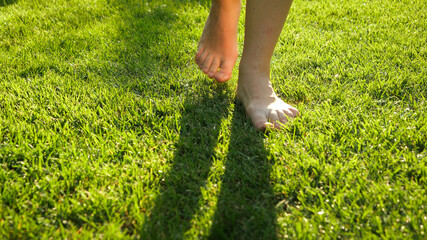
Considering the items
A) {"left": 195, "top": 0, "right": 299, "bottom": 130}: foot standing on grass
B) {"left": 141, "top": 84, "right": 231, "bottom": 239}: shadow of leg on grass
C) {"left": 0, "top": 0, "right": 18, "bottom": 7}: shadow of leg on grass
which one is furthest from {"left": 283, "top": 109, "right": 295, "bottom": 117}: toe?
{"left": 0, "top": 0, "right": 18, "bottom": 7}: shadow of leg on grass

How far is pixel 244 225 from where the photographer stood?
3.50 feet

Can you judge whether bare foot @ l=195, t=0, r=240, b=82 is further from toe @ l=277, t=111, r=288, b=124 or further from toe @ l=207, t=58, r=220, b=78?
toe @ l=277, t=111, r=288, b=124

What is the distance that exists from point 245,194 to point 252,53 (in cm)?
68

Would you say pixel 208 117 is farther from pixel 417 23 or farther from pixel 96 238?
pixel 417 23

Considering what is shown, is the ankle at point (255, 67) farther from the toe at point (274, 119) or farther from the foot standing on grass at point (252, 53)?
the toe at point (274, 119)

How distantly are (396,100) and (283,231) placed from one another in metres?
0.95

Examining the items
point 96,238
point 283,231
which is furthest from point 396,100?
point 96,238

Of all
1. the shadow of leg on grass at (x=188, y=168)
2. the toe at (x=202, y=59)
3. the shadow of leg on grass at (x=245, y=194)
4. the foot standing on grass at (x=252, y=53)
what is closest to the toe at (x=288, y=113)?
the foot standing on grass at (x=252, y=53)

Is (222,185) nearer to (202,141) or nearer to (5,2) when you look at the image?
(202,141)

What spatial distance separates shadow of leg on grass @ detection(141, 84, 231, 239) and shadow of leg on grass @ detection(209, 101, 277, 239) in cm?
8

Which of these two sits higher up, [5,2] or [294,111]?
[294,111]

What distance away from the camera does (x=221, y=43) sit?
1872 millimetres

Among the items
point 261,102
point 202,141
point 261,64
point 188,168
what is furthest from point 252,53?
point 188,168

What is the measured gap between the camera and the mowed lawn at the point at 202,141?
1077 mm
